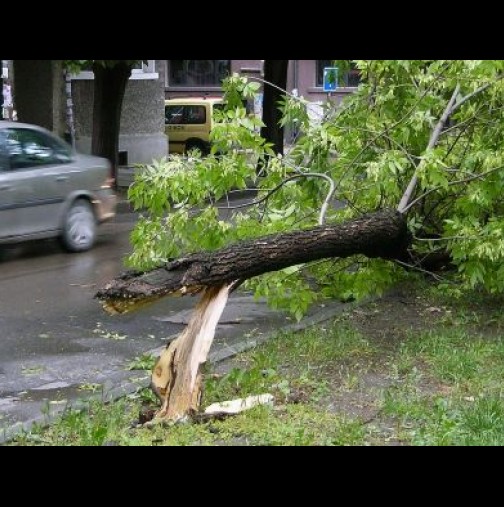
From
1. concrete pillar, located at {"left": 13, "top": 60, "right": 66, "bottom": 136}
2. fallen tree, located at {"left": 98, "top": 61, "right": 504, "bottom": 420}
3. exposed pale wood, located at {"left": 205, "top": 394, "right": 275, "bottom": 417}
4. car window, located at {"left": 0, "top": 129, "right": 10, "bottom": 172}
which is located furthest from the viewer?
concrete pillar, located at {"left": 13, "top": 60, "right": 66, "bottom": 136}

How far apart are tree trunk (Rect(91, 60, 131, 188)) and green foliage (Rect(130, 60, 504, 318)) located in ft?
31.1

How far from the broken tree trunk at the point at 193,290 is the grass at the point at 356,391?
0.89ft

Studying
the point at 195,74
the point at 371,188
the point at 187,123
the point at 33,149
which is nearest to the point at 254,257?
the point at 371,188

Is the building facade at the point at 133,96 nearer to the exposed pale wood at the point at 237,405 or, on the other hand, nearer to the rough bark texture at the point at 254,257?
the rough bark texture at the point at 254,257

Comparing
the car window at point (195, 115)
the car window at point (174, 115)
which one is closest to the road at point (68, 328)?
the car window at point (195, 115)

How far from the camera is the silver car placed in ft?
37.8

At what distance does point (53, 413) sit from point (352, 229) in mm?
2742

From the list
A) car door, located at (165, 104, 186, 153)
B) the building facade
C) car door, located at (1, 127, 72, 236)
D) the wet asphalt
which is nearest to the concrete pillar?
the building facade

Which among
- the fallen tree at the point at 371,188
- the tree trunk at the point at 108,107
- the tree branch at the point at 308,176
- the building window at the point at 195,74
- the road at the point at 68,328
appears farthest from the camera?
the building window at the point at 195,74

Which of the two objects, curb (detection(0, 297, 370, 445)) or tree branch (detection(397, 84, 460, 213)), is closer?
curb (detection(0, 297, 370, 445))

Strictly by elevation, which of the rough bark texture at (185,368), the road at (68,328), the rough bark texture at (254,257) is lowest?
the road at (68,328)

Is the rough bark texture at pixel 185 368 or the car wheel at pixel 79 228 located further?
the car wheel at pixel 79 228

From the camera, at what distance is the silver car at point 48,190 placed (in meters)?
11.5

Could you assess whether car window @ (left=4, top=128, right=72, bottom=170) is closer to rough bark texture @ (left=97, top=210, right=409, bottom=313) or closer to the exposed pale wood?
rough bark texture @ (left=97, top=210, right=409, bottom=313)
